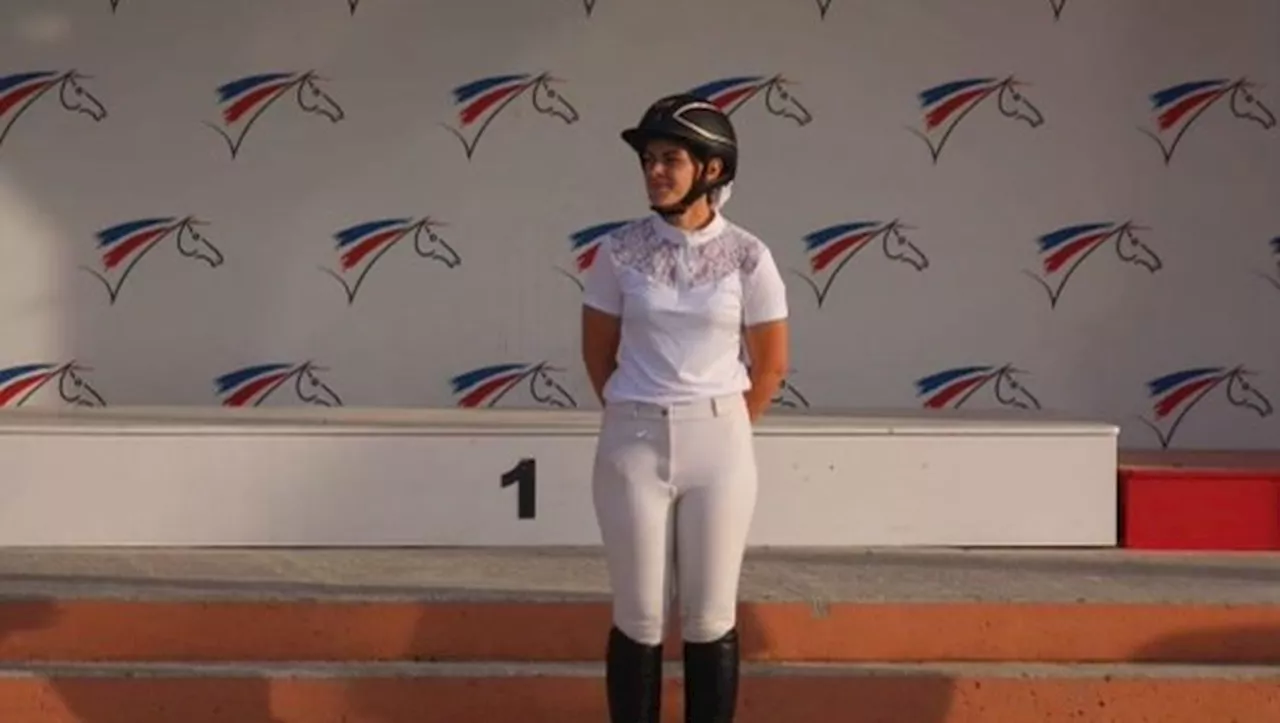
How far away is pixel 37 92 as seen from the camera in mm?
6996

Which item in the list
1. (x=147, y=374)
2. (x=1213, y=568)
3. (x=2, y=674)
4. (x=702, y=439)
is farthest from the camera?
Result: (x=147, y=374)

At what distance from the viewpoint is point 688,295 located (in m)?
4.40

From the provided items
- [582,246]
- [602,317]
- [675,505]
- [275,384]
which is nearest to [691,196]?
[602,317]

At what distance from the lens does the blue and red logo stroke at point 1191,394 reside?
7184mm

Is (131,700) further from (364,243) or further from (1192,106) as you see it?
(1192,106)

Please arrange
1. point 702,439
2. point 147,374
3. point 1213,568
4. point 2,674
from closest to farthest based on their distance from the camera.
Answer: point 702,439, point 2,674, point 1213,568, point 147,374

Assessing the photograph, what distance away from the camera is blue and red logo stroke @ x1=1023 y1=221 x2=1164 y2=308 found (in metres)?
7.16

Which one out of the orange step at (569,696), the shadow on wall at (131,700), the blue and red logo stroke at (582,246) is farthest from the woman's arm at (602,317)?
the blue and red logo stroke at (582,246)

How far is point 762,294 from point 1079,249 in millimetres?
2964

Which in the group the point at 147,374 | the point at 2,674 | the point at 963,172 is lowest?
the point at 2,674

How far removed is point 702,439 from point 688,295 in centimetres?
29

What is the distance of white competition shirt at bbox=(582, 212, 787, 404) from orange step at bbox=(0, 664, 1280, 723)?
932 mm

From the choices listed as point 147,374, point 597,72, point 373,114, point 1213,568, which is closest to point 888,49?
point 597,72

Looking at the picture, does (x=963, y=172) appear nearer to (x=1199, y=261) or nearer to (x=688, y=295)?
(x=1199, y=261)
